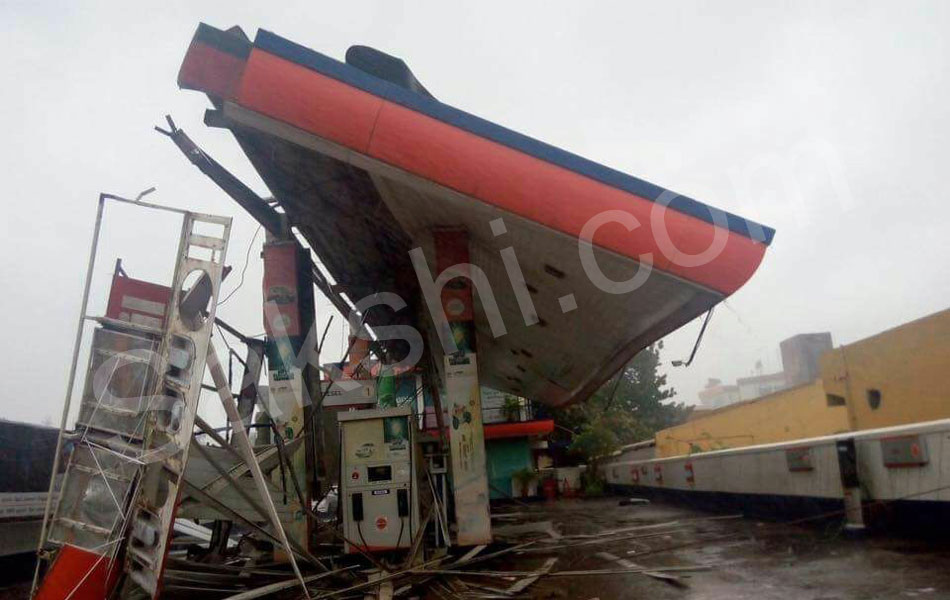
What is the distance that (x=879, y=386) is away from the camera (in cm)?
1143

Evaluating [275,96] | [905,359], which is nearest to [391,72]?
[275,96]

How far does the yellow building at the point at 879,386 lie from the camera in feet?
32.8

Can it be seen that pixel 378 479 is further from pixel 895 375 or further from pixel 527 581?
pixel 895 375

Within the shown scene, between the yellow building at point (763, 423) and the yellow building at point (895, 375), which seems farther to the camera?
the yellow building at point (763, 423)

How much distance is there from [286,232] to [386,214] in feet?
7.86

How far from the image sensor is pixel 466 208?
29.9ft

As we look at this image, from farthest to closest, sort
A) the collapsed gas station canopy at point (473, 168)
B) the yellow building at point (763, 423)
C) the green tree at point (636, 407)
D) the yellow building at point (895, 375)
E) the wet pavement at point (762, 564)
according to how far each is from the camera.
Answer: the green tree at point (636, 407) → the yellow building at point (763, 423) → the yellow building at point (895, 375) → the collapsed gas station canopy at point (473, 168) → the wet pavement at point (762, 564)

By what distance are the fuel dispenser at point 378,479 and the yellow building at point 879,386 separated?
26.4 ft

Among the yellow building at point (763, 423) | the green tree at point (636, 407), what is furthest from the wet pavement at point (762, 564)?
the green tree at point (636, 407)

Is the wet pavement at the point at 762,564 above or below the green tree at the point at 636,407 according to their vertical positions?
below

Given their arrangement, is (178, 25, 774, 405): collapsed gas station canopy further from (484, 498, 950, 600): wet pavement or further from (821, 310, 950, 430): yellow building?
(821, 310, 950, 430): yellow building

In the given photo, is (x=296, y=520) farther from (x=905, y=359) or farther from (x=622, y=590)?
(x=905, y=359)

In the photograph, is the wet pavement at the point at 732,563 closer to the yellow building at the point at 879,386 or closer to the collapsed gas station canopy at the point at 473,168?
the collapsed gas station canopy at the point at 473,168

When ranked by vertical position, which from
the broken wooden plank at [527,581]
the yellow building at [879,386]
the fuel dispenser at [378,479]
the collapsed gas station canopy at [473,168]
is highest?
the collapsed gas station canopy at [473,168]
